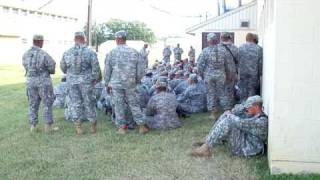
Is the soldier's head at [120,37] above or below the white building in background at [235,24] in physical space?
below

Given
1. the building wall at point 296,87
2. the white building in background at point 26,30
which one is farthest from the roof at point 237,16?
the white building in background at point 26,30

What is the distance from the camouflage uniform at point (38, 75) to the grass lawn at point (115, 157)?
668mm

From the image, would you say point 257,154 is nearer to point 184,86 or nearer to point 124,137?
point 124,137

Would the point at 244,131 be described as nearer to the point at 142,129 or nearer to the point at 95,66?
the point at 142,129

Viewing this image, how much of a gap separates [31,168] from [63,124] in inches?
147

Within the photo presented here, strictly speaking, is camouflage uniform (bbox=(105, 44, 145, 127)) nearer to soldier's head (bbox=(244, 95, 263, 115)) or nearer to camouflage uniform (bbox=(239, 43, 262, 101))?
camouflage uniform (bbox=(239, 43, 262, 101))

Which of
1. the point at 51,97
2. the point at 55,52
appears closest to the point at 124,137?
the point at 51,97

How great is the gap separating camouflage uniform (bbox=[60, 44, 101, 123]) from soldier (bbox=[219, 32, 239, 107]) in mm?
2733

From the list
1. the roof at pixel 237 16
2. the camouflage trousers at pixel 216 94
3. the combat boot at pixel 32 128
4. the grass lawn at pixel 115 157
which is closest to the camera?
the grass lawn at pixel 115 157

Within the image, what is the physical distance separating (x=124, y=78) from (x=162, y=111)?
40.4 inches

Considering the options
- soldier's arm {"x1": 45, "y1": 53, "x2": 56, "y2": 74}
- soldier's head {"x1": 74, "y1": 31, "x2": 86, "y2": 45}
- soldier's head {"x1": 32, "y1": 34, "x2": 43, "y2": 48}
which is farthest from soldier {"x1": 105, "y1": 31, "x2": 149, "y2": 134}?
soldier's head {"x1": 32, "y1": 34, "x2": 43, "y2": 48}

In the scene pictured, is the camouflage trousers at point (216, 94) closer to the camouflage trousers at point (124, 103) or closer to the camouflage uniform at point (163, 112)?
the camouflage uniform at point (163, 112)

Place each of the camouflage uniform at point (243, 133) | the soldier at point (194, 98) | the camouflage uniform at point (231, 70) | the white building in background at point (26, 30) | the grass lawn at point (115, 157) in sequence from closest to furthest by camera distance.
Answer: the grass lawn at point (115, 157) → the camouflage uniform at point (243, 133) → the camouflage uniform at point (231, 70) → the soldier at point (194, 98) → the white building in background at point (26, 30)

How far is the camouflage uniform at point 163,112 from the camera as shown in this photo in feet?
34.1
